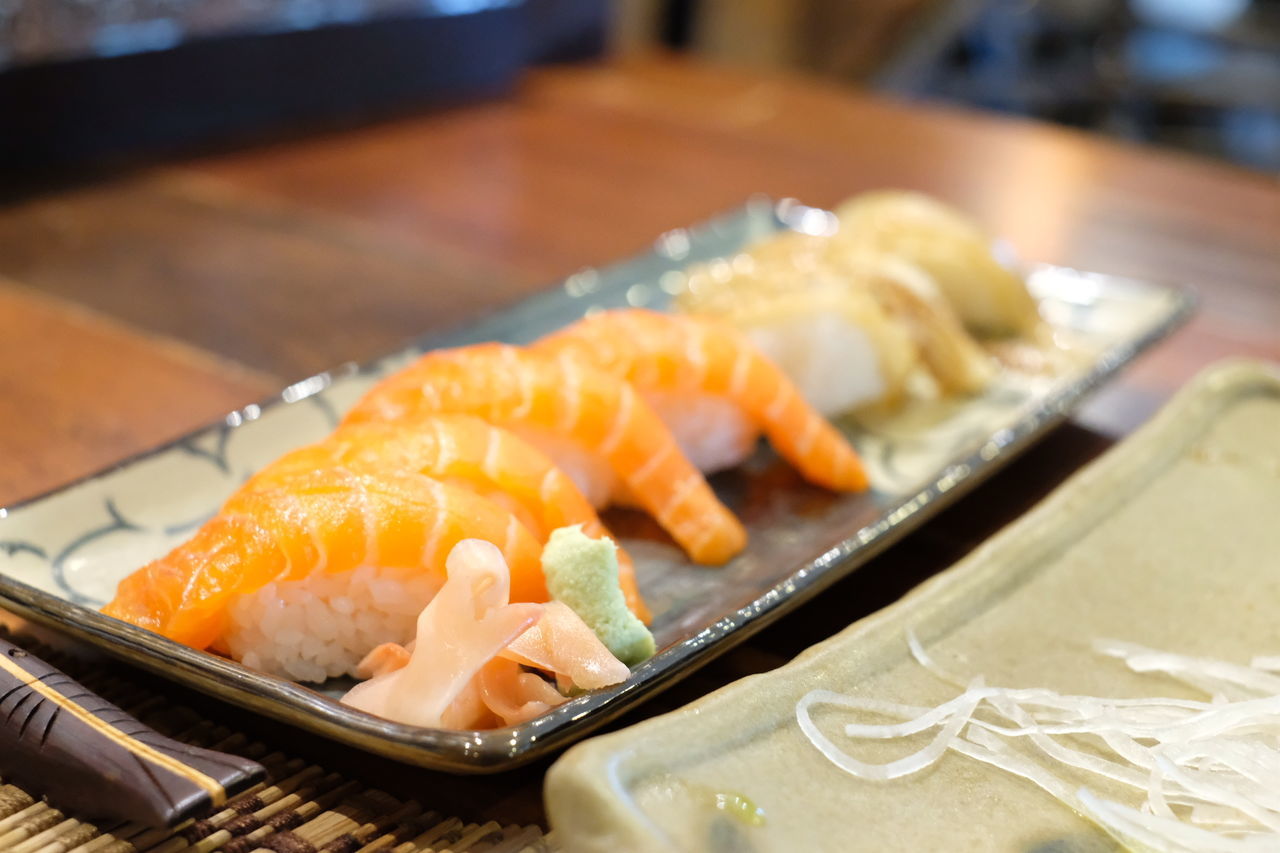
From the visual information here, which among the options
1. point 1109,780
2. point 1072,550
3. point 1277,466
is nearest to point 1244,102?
point 1277,466

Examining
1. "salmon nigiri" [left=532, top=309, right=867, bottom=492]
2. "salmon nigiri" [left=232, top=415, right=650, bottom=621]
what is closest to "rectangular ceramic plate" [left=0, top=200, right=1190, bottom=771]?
"salmon nigiri" [left=532, top=309, right=867, bottom=492]

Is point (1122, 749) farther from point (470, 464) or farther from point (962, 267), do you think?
point (962, 267)

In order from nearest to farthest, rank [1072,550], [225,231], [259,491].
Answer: [259,491], [1072,550], [225,231]

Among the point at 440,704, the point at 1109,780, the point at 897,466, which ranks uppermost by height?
the point at 440,704

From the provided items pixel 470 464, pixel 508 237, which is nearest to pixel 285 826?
pixel 470 464

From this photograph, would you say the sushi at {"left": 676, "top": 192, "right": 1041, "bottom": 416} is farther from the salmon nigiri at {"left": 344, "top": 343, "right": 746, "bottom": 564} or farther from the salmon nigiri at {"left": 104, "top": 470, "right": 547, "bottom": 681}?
the salmon nigiri at {"left": 104, "top": 470, "right": 547, "bottom": 681}

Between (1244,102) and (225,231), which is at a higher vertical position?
(225,231)

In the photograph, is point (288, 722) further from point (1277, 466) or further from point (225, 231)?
point (225, 231)

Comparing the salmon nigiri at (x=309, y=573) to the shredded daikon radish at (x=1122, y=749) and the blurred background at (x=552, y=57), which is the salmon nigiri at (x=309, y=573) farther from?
the blurred background at (x=552, y=57)
